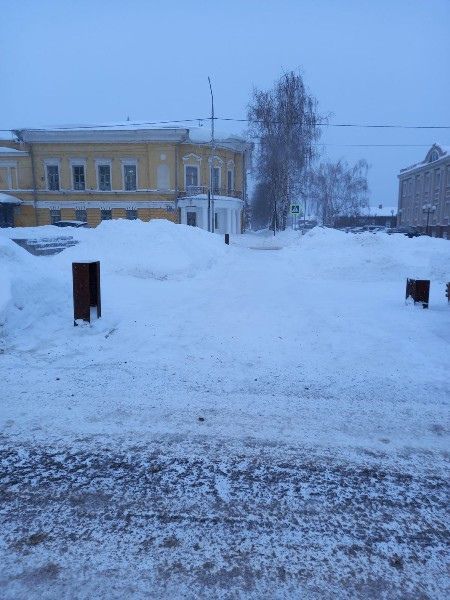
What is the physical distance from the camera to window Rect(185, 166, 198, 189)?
41266 mm

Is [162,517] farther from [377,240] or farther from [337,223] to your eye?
[337,223]

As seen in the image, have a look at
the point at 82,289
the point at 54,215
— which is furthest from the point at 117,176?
the point at 82,289

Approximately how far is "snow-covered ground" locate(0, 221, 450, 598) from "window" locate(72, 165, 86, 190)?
1468 inches

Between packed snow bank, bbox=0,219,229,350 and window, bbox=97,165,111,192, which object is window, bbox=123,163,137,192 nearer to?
window, bbox=97,165,111,192

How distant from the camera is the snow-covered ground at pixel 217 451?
2350 millimetres

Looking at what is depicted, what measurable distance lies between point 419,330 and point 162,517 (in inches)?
218

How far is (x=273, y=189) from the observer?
42719 millimetres

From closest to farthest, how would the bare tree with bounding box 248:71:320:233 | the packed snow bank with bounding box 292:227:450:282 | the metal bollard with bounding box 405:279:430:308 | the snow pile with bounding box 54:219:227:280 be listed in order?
the metal bollard with bounding box 405:279:430:308 → the snow pile with bounding box 54:219:227:280 → the packed snow bank with bounding box 292:227:450:282 → the bare tree with bounding box 248:71:320:233

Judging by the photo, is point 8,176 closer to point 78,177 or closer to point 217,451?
point 78,177

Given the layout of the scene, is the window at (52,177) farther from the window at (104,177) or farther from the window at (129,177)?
the window at (129,177)

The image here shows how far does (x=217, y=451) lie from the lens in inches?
137

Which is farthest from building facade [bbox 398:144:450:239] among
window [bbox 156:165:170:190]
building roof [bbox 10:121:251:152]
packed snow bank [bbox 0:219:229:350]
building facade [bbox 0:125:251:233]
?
packed snow bank [bbox 0:219:229:350]

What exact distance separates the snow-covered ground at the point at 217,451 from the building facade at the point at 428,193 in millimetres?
42459

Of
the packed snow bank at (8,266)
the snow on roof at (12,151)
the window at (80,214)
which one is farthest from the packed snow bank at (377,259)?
the snow on roof at (12,151)
